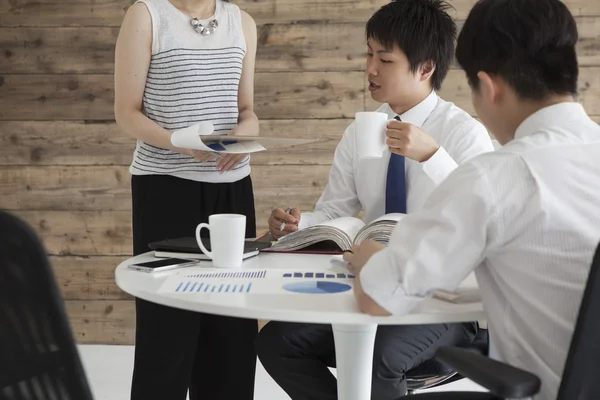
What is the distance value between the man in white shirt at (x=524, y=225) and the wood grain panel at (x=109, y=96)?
207cm

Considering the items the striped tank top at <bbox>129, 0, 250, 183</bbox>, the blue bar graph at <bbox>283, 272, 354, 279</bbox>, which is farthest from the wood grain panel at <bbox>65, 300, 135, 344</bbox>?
the blue bar graph at <bbox>283, 272, 354, 279</bbox>

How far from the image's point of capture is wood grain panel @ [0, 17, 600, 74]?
10.4ft

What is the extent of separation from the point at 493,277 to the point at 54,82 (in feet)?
8.48

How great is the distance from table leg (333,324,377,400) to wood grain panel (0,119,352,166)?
5.94ft

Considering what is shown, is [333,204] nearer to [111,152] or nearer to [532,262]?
[532,262]

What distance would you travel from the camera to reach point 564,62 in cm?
115

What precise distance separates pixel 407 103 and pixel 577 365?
3.64 ft

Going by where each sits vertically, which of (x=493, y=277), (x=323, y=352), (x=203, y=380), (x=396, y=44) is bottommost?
(x=203, y=380)

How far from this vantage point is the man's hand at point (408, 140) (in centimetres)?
163

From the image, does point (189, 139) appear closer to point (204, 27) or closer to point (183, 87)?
point (183, 87)

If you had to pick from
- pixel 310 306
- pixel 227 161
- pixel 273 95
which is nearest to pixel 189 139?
pixel 227 161

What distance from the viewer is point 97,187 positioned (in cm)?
331

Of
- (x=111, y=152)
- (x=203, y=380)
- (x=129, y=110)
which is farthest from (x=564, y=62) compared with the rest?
(x=111, y=152)

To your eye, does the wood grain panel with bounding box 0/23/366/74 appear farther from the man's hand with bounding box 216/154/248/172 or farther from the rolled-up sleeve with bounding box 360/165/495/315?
the rolled-up sleeve with bounding box 360/165/495/315
